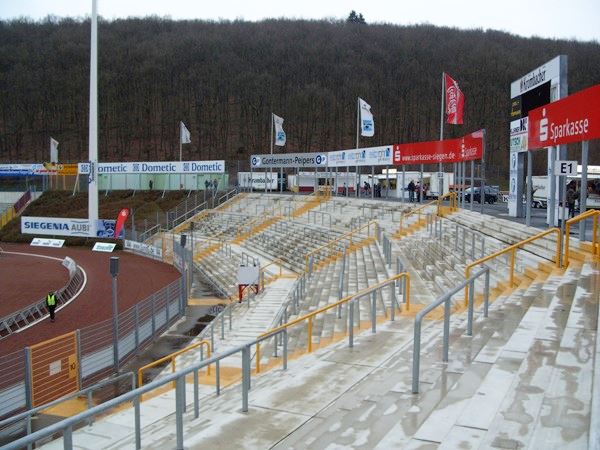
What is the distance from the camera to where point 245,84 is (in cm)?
11969

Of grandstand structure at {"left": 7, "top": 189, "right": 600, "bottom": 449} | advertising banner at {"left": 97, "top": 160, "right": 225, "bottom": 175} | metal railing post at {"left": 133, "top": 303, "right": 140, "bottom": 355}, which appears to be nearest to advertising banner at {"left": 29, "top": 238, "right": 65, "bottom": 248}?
advertising banner at {"left": 97, "top": 160, "right": 225, "bottom": 175}

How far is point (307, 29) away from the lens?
14750cm

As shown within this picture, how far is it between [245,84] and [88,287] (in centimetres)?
9761

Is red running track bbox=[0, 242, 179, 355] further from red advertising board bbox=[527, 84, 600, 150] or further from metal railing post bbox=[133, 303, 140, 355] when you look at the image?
red advertising board bbox=[527, 84, 600, 150]

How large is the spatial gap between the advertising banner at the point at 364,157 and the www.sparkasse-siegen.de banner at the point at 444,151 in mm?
1022

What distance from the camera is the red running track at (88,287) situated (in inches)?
738

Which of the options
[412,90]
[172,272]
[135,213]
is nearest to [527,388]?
[172,272]

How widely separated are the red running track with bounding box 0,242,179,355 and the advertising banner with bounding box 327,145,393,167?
12.6m

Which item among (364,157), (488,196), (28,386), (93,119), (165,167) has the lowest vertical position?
(28,386)

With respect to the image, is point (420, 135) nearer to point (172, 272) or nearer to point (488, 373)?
point (172, 272)

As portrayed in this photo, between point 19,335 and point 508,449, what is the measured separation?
16583 mm

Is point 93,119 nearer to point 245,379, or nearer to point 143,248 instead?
point 143,248

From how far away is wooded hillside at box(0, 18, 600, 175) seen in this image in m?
107

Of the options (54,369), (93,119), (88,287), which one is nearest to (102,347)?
(54,369)
